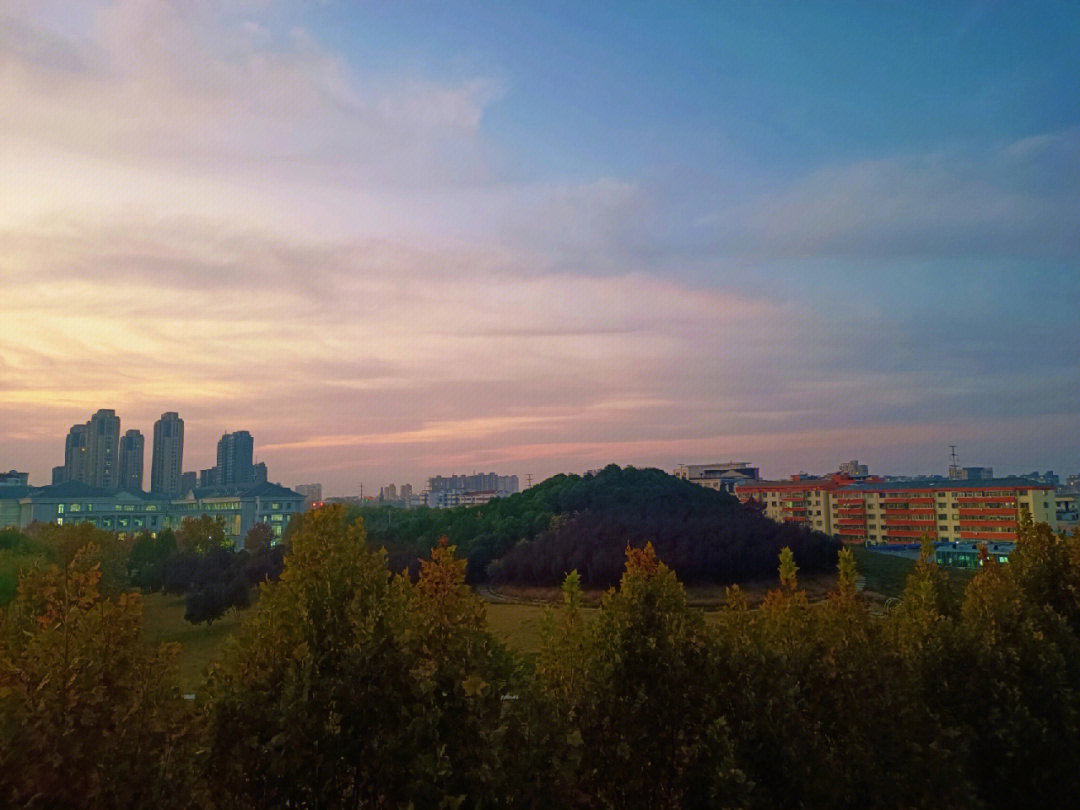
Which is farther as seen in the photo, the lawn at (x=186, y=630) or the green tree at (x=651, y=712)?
the lawn at (x=186, y=630)

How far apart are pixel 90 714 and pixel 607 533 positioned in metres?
42.4

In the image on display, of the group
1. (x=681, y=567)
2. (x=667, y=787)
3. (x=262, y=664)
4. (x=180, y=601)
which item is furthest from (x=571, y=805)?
(x=180, y=601)

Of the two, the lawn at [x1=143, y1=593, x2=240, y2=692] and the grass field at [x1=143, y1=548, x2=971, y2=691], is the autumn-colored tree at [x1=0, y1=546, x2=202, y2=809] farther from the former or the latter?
the lawn at [x1=143, y1=593, x2=240, y2=692]

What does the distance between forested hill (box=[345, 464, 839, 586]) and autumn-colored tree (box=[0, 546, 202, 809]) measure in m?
30.7

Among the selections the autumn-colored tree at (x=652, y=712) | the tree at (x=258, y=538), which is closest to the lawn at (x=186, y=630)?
the tree at (x=258, y=538)

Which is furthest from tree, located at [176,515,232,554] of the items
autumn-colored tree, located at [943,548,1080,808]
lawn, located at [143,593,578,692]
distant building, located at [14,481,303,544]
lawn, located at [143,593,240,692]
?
autumn-colored tree, located at [943,548,1080,808]

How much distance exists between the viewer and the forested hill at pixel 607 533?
43.6 metres

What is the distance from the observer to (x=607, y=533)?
1898 inches

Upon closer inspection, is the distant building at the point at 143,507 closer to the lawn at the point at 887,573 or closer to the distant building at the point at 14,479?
the distant building at the point at 14,479

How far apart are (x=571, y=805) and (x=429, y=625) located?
2913 mm

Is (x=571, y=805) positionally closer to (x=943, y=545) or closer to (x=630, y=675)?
(x=630, y=675)

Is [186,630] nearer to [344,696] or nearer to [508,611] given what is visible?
[508,611]

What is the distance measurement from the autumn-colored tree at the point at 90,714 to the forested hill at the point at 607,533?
1207 inches

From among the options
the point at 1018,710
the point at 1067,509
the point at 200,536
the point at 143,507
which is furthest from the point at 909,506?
the point at 143,507
